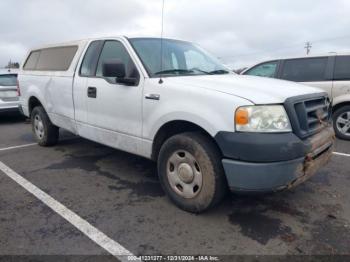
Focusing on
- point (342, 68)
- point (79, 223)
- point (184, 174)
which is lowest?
point (79, 223)

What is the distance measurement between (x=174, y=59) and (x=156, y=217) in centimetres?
200

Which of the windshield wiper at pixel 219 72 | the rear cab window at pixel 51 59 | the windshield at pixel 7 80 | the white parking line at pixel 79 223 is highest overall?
the rear cab window at pixel 51 59

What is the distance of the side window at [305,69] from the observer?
22.4 feet

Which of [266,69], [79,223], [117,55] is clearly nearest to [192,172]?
[79,223]

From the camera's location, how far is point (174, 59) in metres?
4.14

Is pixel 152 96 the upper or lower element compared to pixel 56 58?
lower

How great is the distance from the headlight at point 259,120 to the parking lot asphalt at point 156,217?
3.21 feet

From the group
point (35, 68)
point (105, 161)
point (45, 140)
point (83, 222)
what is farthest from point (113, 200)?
point (35, 68)

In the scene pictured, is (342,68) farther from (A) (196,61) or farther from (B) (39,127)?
(B) (39,127)

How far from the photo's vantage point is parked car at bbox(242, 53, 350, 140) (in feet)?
21.5

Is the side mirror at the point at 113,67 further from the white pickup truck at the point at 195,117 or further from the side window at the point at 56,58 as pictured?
the side window at the point at 56,58

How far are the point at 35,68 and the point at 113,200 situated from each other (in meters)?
3.68

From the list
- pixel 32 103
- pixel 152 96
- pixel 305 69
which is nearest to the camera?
pixel 152 96

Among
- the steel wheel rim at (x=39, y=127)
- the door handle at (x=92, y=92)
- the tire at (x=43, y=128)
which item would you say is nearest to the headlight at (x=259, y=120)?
the door handle at (x=92, y=92)
